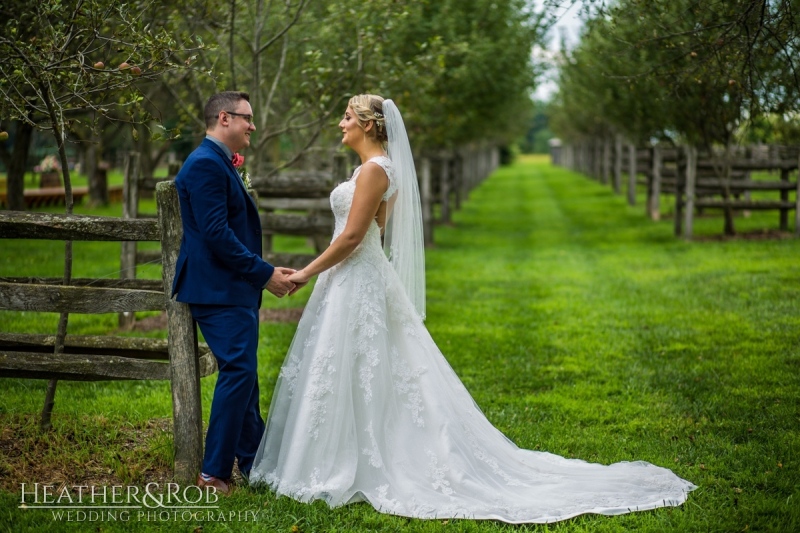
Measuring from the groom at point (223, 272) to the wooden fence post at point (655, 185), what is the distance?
19782 mm

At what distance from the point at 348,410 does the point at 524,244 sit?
15538 mm

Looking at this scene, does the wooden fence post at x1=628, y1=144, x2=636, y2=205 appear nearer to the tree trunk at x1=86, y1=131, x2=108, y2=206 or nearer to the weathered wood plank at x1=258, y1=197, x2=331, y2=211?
the tree trunk at x1=86, y1=131, x2=108, y2=206

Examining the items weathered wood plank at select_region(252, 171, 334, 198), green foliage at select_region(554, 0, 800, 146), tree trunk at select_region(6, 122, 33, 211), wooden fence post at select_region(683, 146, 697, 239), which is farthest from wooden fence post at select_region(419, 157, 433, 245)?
tree trunk at select_region(6, 122, 33, 211)

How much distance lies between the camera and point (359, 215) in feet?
18.4

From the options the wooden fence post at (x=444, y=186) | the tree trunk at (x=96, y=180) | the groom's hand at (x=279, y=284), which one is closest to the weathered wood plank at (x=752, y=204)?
the wooden fence post at (x=444, y=186)

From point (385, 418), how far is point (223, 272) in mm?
1407

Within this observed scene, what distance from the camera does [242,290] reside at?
5.16 m

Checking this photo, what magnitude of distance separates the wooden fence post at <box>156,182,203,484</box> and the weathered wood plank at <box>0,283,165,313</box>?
19 centimetres

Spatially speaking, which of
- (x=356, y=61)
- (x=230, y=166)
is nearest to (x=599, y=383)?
(x=230, y=166)

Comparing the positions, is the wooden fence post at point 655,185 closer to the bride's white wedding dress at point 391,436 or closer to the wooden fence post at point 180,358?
the bride's white wedding dress at point 391,436

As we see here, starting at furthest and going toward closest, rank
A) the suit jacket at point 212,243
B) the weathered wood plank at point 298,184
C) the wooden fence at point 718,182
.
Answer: the wooden fence at point 718,182, the weathered wood plank at point 298,184, the suit jacket at point 212,243

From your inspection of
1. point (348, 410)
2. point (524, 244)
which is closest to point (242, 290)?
point (348, 410)

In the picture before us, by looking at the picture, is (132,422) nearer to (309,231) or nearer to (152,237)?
(152,237)

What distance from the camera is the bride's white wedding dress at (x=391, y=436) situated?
205 inches
